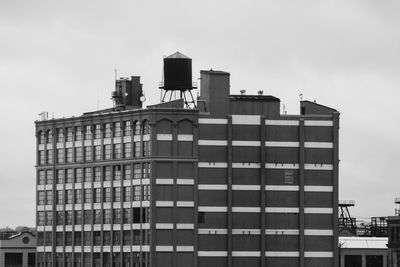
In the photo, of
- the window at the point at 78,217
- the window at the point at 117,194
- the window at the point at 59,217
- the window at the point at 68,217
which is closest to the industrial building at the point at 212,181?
the window at the point at 117,194

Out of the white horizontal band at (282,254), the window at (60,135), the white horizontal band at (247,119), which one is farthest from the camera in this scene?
the window at (60,135)

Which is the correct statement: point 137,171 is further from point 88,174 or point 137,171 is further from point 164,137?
point 88,174

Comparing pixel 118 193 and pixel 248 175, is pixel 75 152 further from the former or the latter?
pixel 248 175

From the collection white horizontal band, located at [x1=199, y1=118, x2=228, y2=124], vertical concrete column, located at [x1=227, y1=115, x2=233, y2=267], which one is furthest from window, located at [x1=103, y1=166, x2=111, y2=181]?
vertical concrete column, located at [x1=227, y1=115, x2=233, y2=267]

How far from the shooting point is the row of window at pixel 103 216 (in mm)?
183750

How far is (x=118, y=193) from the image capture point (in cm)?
18812

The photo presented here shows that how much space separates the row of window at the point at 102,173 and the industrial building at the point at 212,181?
191 millimetres

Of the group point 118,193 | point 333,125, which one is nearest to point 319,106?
point 333,125

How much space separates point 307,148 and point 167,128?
65.1 feet

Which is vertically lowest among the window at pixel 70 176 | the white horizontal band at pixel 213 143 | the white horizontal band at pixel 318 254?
the white horizontal band at pixel 318 254

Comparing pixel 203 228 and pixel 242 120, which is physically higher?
pixel 242 120

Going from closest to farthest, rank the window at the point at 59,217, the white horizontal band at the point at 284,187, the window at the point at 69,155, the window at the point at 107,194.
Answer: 1. the white horizontal band at the point at 284,187
2. the window at the point at 107,194
3. the window at the point at 69,155
4. the window at the point at 59,217

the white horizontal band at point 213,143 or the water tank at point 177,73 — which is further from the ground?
the water tank at point 177,73

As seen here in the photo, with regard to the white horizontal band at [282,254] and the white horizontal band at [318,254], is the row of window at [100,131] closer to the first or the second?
the white horizontal band at [282,254]
